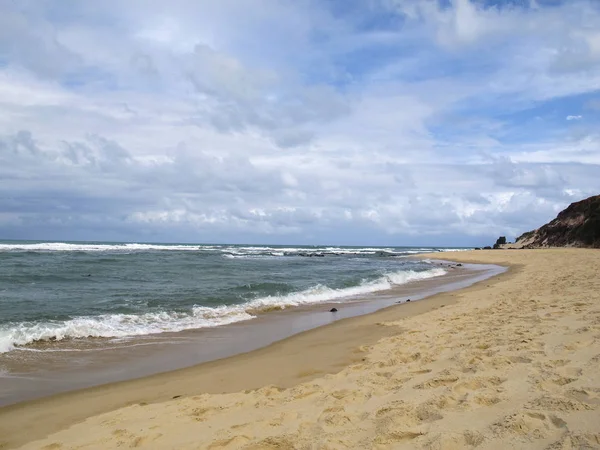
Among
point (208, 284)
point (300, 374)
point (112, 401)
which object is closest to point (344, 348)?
point (300, 374)

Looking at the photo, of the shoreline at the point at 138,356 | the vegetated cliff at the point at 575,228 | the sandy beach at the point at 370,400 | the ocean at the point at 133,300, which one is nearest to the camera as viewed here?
the sandy beach at the point at 370,400

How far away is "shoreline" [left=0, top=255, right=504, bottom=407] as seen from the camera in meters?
6.35

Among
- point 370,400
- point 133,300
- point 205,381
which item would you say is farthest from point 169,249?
point 370,400

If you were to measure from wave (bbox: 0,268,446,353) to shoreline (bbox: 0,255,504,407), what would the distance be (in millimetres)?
442

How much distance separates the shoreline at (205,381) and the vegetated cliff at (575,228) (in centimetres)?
4479

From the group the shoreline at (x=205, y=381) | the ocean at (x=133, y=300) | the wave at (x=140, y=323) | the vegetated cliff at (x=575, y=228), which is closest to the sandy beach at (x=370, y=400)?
the shoreline at (x=205, y=381)

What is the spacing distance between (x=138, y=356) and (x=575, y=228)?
52931 mm

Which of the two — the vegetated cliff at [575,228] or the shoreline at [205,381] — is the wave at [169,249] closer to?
the vegetated cliff at [575,228]

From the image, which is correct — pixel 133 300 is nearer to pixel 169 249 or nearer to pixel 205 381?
pixel 205 381

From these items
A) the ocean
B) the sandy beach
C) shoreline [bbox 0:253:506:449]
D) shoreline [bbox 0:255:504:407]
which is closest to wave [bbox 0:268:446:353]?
the ocean

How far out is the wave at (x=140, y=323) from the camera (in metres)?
9.00

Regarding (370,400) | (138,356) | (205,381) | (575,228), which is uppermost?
(575,228)

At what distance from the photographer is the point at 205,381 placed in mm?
6195

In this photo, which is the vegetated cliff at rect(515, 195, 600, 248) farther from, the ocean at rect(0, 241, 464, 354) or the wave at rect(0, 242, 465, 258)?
the ocean at rect(0, 241, 464, 354)
